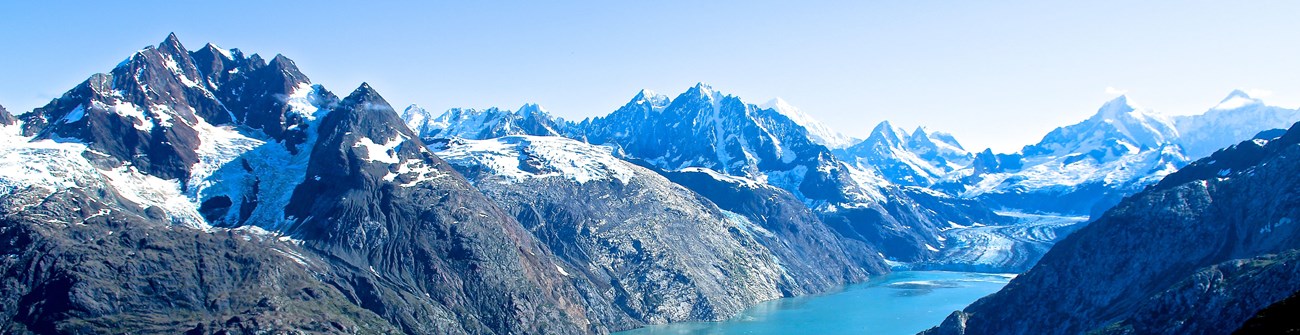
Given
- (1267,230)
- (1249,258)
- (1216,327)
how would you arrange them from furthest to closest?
(1267,230)
(1249,258)
(1216,327)

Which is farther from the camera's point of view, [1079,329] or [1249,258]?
[1079,329]

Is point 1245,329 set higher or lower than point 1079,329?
higher

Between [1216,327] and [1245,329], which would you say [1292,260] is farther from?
[1245,329]

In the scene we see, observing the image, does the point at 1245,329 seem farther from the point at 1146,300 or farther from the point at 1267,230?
the point at 1267,230

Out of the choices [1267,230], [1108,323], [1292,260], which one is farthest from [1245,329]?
[1267,230]

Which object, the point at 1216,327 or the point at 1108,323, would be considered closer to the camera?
the point at 1216,327

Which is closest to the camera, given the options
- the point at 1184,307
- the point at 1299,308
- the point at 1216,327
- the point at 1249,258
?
the point at 1299,308

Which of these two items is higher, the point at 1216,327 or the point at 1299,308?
the point at 1299,308

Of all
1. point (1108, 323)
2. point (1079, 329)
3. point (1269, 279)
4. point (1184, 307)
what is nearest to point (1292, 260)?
point (1269, 279)

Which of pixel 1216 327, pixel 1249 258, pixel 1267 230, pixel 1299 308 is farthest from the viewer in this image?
pixel 1267 230
